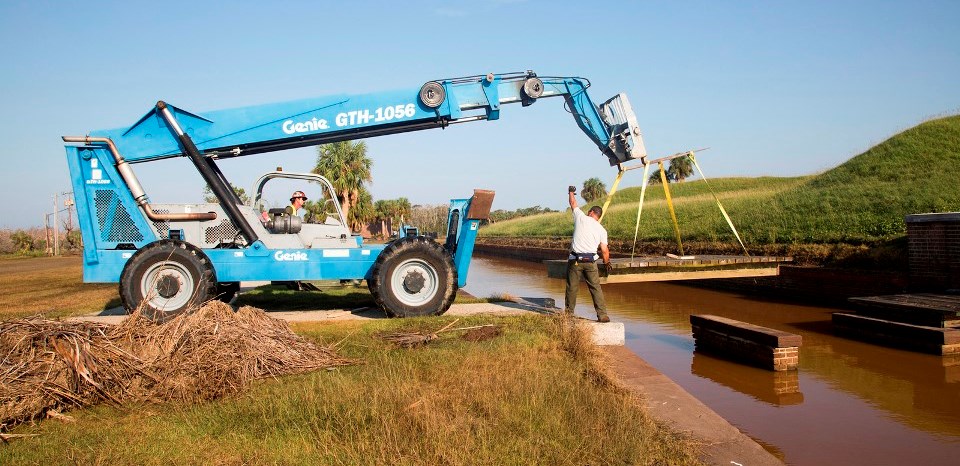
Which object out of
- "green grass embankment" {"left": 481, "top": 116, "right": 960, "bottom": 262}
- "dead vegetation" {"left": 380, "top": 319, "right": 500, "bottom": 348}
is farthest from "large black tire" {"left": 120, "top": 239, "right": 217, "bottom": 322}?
"green grass embankment" {"left": 481, "top": 116, "right": 960, "bottom": 262}

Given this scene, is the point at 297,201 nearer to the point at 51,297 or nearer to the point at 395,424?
the point at 395,424

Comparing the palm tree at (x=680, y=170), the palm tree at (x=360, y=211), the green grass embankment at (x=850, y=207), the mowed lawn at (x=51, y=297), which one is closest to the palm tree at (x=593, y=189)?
the palm tree at (x=680, y=170)

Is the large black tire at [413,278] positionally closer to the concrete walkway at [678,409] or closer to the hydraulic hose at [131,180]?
the concrete walkway at [678,409]

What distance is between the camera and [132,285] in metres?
9.01

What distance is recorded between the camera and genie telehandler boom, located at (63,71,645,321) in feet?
30.2

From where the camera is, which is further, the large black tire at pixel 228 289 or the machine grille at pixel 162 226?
the large black tire at pixel 228 289

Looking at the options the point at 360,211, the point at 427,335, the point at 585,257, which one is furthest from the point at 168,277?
the point at 360,211

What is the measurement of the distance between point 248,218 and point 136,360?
12.5 ft

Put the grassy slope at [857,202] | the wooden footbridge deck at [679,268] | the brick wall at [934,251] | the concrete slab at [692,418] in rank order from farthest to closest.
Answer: the grassy slope at [857,202], the brick wall at [934,251], the wooden footbridge deck at [679,268], the concrete slab at [692,418]

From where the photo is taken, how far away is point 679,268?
11047mm

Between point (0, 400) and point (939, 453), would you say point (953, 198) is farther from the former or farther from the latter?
point (0, 400)

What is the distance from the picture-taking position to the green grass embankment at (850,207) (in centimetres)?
1691

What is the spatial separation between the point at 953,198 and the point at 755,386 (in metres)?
11.8

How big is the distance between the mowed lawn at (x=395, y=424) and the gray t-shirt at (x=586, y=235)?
8.38ft
